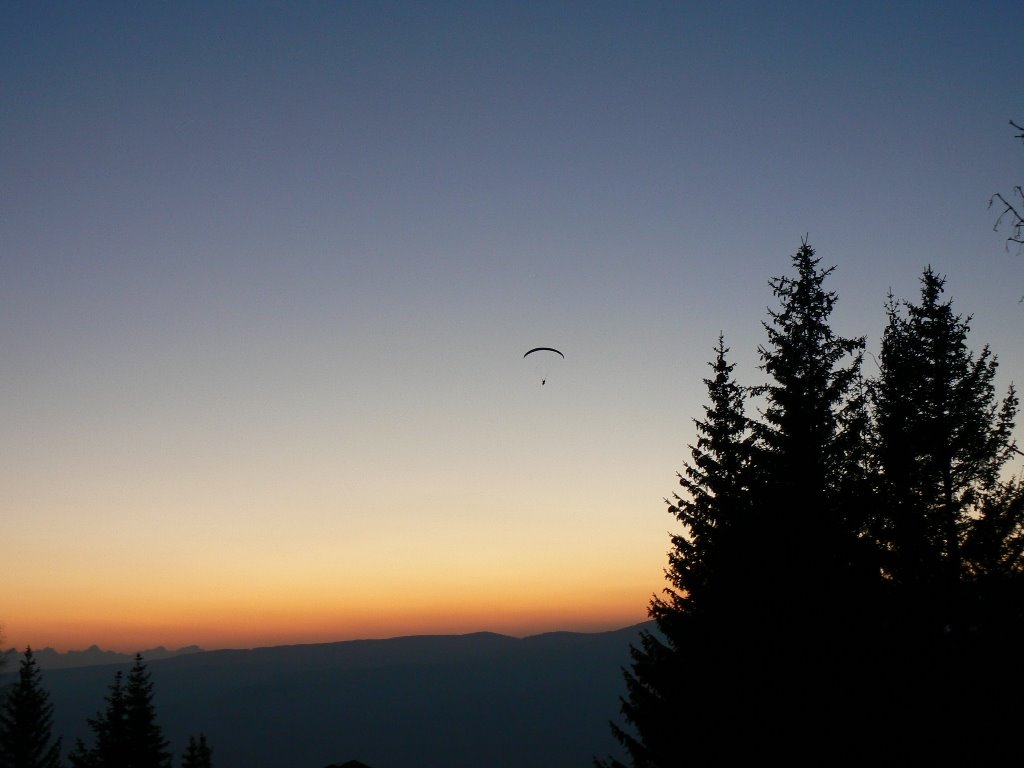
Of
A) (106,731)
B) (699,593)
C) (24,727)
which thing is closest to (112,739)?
(106,731)

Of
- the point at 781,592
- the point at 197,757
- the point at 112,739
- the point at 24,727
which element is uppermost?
the point at 781,592

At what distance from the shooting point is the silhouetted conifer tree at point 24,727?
1804 inches

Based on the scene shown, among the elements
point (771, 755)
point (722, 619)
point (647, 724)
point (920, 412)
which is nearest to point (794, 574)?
point (722, 619)

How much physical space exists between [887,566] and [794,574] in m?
5.45

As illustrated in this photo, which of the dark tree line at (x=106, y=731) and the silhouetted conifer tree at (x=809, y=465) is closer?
the silhouetted conifer tree at (x=809, y=465)

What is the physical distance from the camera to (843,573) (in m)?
15.8

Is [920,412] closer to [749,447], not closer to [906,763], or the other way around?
[749,447]

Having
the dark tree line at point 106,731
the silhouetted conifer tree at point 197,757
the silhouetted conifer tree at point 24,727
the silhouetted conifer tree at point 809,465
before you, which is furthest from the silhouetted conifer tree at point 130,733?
the silhouetted conifer tree at point 809,465

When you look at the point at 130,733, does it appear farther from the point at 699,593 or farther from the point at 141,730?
the point at 699,593

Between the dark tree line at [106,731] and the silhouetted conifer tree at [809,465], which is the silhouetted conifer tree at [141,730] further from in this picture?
the silhouetted conifer tree at [809,465]

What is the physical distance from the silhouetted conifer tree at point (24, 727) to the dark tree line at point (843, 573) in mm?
40485

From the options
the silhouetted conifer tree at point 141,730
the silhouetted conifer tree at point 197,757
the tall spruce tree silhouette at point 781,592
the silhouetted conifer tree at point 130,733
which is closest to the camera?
the tall spruce tree silhouette at point 781,592

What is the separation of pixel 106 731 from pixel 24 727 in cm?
1133

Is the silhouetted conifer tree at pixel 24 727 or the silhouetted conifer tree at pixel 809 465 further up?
the silhouetted conifer tree at pixel 809 465
